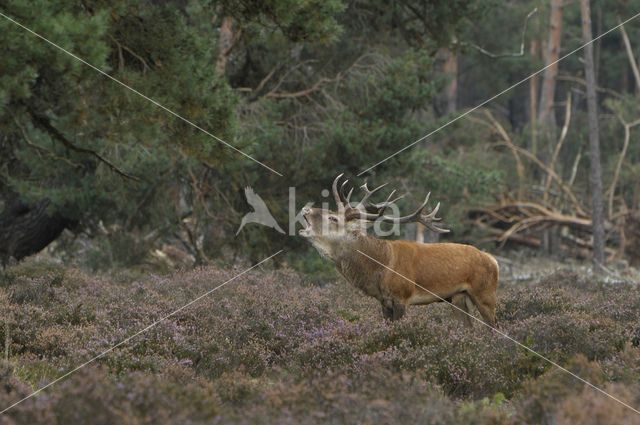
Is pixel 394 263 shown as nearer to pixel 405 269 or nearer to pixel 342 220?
pixel 405 269

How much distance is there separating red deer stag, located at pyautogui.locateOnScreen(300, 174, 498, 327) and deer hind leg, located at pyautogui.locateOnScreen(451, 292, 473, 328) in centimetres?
9

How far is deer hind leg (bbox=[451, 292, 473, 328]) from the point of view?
26.6ft

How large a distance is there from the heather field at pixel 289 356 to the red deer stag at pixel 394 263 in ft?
1.00

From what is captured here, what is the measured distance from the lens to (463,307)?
8.20 meters

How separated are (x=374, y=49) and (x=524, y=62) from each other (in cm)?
2141

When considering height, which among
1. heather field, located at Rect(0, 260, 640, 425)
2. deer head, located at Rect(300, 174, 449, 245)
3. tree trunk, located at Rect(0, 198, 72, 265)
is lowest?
tree trunk, located at Rect(0, 198, 72, 265)

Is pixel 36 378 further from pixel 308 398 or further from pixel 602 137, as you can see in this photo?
pixel 602 137

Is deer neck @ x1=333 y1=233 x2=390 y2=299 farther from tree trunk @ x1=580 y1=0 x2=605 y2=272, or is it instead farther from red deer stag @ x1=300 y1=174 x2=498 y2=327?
tree trunk @ x1=580 y1=0 x2=605 y2=272

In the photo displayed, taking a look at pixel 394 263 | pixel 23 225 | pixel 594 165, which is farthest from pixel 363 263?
pixel 594 165

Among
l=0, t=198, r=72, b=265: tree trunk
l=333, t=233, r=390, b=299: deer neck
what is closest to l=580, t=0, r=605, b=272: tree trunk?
l=333, t=233, r=390, b=299: deer neck

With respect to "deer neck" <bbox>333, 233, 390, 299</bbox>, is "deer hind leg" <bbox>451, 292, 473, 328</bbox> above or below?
below

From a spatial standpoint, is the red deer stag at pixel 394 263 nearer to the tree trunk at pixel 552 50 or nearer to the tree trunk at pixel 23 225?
the tree trunk at pixel 23 225

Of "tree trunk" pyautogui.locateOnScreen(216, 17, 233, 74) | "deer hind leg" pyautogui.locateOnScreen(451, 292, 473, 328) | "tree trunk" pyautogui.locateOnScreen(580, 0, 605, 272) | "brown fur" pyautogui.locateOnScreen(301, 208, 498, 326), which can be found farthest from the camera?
"tree trunk" pyautogui.locateOnScreen(580, 0, 605, 272)

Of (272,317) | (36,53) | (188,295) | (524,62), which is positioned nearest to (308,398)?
(272,317)
